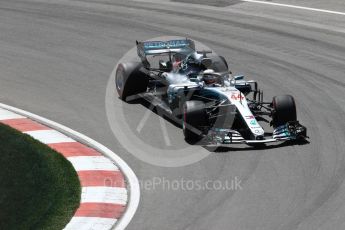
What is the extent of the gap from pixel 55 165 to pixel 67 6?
42.8ft

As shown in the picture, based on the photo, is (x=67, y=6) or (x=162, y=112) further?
(x=67, y=6)

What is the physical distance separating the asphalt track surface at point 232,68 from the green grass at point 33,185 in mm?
A: 1053

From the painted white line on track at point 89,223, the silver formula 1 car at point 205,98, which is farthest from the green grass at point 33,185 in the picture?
Answer: the silver formula 1 car at point 205,98

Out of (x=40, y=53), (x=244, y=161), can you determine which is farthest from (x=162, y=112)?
(x=40, y=53)

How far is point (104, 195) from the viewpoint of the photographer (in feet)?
35.3


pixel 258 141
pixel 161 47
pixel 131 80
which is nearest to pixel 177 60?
pixel 161 47

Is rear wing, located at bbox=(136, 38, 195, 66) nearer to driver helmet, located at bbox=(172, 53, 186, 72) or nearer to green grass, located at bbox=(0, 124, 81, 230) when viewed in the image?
driver helmet, located at bbox=(172, 53, 186, 72)

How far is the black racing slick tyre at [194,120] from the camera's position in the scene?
41.7 ft

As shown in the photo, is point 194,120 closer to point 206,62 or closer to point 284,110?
point 284,110

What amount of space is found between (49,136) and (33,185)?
7.24ft

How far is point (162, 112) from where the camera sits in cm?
1446

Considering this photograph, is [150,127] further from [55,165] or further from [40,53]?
[40,53]

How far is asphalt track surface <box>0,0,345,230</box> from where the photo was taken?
10328 millimetres

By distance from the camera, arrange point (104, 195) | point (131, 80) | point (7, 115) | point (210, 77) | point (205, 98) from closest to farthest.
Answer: point (104, 195) < point (205, 98) < point (210, 77) < point (7, 115) < point (131, 80)
